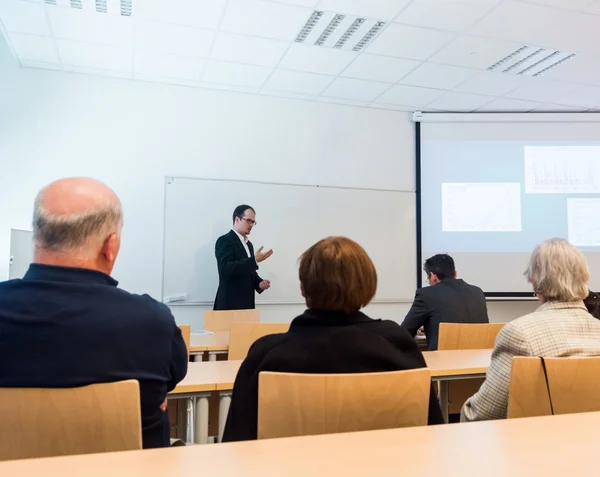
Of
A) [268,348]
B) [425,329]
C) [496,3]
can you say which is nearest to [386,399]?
[268,348]

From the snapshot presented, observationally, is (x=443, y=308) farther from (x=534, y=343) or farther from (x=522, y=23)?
(x=522, y=23)

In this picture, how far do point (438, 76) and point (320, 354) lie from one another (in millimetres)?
3871

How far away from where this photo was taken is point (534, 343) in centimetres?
155

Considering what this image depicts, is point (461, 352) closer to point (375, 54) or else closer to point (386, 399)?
point (386, 399)

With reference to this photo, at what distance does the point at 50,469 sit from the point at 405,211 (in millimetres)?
4820

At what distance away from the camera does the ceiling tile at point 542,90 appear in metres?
4.65

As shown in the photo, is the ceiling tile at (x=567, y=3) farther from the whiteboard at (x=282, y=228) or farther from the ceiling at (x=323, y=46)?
the whiteboard at (x=282, y=228)

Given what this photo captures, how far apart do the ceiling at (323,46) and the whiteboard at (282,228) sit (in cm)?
100

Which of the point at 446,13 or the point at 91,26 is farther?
the point at 91,26

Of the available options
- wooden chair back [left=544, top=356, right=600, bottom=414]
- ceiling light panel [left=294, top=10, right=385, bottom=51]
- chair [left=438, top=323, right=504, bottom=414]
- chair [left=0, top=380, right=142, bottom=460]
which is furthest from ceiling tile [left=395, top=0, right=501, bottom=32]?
chair [left=0, top=380, right=142, bottom=460]

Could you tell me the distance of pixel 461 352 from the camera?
7.68 feet

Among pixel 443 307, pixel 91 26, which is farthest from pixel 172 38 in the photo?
pixel 443 307

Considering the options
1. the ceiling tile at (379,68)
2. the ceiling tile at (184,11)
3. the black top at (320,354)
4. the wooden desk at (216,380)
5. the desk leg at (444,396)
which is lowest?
the desk leg at (444,396)

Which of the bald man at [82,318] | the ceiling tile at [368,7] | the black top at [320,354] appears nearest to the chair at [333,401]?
the black top at [320,354]
